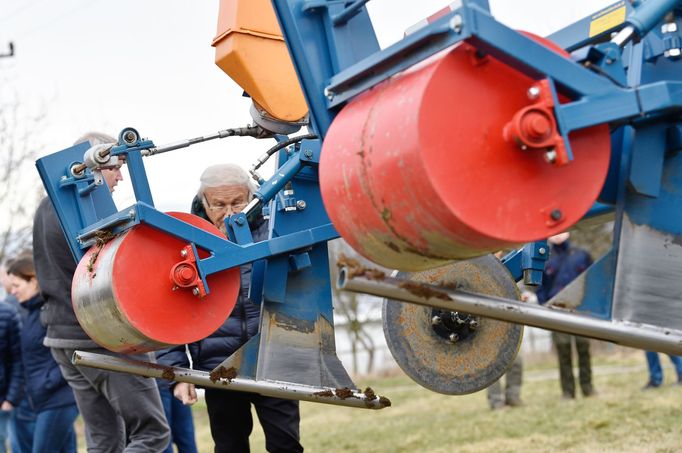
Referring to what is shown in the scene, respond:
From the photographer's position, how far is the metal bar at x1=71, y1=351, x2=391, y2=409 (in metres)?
4.21

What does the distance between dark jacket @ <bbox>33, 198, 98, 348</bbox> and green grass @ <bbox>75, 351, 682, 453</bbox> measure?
3.20 meters

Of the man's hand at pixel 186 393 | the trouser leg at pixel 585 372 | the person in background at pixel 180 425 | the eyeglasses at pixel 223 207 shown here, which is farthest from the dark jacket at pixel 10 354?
the trouser leg at pixel 585 372

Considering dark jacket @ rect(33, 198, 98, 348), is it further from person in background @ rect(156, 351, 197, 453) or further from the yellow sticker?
the yellow sticker

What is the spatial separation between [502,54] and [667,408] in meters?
5.91

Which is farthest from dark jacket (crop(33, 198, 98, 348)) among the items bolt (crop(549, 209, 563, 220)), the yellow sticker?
bolt (crop(549, 209, 563, 220))

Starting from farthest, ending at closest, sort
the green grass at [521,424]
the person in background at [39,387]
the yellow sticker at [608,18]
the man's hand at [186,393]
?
the green grass at [521,424] < the person in background at [39,387] < the man's hand at [186,393] < the yellow sticker at [608,18]

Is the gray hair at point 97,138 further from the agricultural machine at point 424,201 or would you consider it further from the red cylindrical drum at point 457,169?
the red cylindrical drum at point 457,169

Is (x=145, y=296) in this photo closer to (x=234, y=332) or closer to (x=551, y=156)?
(x=234, y=332)

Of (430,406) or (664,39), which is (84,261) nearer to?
(664,39)

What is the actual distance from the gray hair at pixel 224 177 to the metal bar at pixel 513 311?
8.11ft

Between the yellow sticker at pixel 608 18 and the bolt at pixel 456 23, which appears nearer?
the bolt at pixel 456 23

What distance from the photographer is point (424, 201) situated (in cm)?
256

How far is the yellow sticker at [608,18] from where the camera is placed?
3.62m

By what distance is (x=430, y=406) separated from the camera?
1184 centimetres
